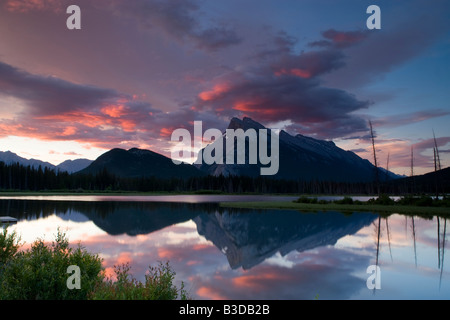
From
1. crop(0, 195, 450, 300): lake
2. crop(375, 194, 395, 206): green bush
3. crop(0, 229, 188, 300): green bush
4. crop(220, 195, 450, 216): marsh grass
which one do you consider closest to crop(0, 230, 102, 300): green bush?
crop(0, 229, 188, 300): green bush

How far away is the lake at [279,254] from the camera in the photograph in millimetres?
17188

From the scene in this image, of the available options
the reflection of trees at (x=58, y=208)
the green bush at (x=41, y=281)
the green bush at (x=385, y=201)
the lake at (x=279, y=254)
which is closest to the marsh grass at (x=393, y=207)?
the green bush at (x=385, y=201)

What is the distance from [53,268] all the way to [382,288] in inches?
667

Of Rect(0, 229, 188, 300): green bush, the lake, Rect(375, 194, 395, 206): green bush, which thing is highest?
Rect(0, 229, 188, 300): green bush

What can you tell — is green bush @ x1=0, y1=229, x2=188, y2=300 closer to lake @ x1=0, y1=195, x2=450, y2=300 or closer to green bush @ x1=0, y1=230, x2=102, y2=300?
green bush @ x1=0, y1=230, x2=102, y2=300

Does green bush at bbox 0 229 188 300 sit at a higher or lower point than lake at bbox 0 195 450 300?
higher

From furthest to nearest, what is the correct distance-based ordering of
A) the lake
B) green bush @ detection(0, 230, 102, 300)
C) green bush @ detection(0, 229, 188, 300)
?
the lake < green bush @ detection(0, 230, 102, 300) < green bush @ detection(0, 229, 188, 300)

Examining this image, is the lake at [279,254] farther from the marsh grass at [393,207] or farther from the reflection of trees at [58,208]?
the marsh grass at [393,207]

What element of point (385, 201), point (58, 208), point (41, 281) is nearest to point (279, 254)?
point (41, 281)

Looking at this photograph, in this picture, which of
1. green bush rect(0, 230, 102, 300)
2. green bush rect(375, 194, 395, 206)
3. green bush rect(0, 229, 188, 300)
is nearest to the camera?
green bush rect(0, 229, 188, 300)

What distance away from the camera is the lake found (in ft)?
56.4

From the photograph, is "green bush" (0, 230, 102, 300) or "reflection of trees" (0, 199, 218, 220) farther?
"reflection of trees" (0, 199, 218, 220)
